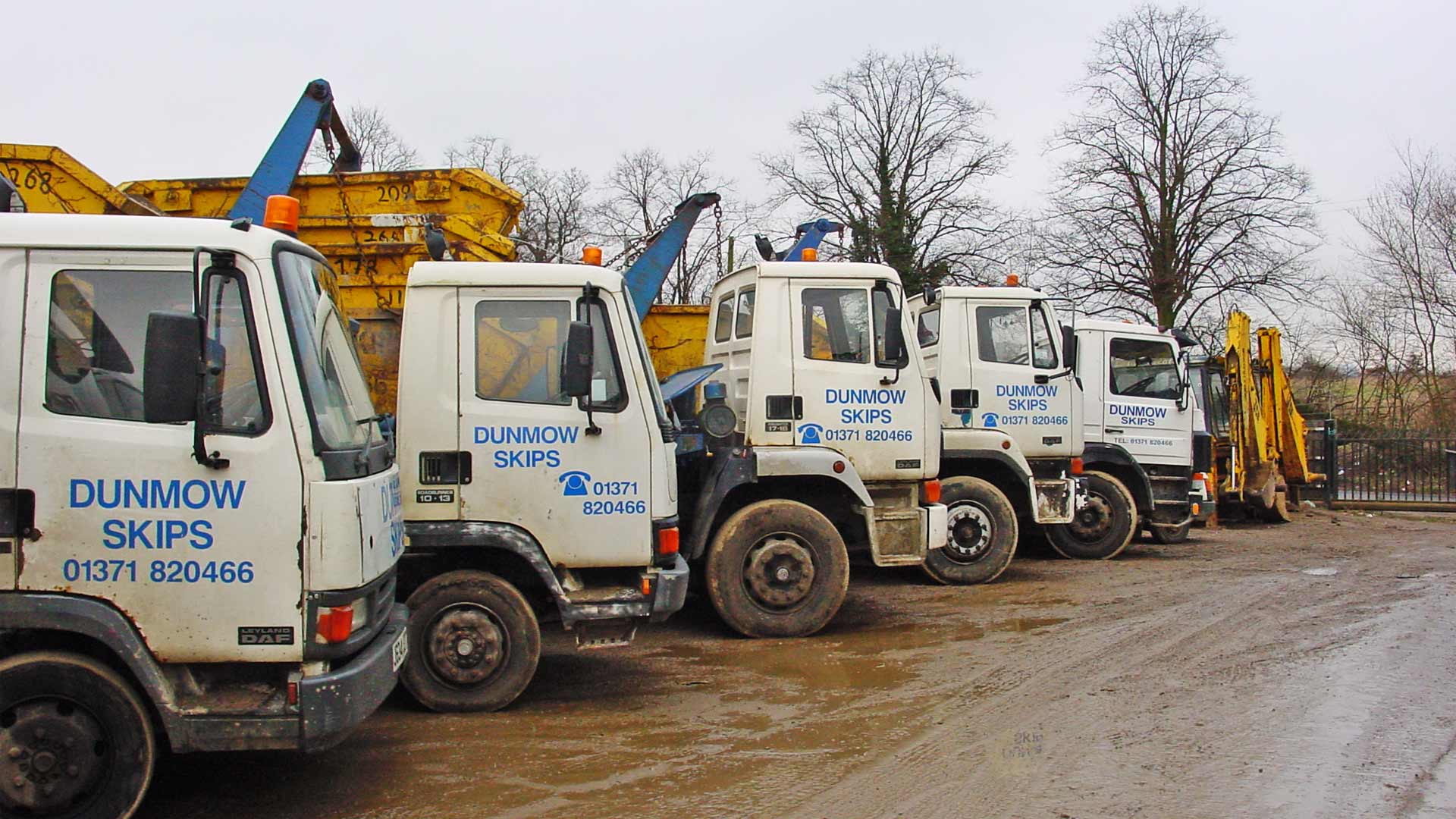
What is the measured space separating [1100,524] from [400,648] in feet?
32.0

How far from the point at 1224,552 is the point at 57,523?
1286cm

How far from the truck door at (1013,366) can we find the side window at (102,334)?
817cm

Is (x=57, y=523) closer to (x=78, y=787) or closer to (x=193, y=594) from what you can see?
(x=193, y=594)

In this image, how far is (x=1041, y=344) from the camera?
11.0 metres

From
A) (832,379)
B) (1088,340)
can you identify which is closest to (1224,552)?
(1088,340)

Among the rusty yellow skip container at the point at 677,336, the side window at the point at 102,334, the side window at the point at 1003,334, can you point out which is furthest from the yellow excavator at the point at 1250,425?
the side window at the point at 102,334

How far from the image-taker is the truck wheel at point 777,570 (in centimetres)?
789

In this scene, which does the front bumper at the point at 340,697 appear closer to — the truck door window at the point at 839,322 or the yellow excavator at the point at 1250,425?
the truck door window at the point at 839,322

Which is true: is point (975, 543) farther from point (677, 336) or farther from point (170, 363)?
point (170, 363)

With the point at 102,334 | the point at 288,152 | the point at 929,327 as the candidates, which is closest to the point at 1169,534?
the point at 929,327

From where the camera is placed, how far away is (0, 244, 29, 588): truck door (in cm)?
399

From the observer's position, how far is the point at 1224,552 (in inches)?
529

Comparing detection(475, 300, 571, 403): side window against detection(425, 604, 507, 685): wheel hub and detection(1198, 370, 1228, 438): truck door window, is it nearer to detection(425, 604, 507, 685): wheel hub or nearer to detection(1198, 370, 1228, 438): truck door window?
detection(425, 604, 507, 685): wheel hub

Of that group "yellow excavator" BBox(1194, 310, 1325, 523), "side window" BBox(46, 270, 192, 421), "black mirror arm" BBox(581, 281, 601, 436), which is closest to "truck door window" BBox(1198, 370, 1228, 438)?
"yellow excavator" BBox(1194, 310, 1325, 523)
